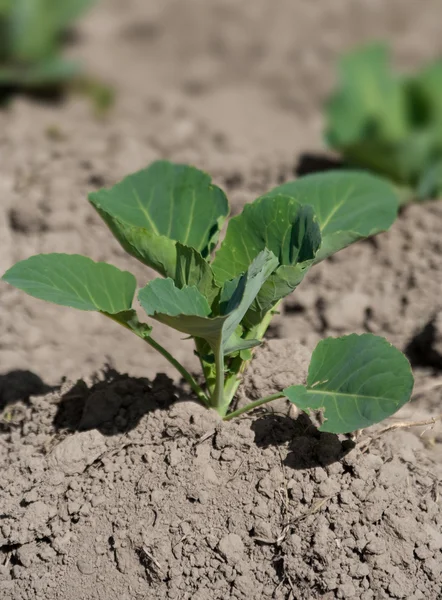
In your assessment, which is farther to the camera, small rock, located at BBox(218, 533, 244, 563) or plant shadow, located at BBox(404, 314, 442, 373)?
plant shadow, located at BBox(404, 314, 442, 373)

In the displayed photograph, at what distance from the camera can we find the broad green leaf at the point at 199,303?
154 centimetres

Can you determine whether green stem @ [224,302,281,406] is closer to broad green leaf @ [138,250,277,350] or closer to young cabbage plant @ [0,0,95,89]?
broad green leaf @ [138,250,277,350]

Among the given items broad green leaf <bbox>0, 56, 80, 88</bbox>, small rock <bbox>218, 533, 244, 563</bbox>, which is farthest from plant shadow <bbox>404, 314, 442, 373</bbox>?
broad green leaf <bbox>0, 56, 80, 88</bbox>

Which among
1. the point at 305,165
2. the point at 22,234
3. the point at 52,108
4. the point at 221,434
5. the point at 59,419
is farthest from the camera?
the point at 52,108

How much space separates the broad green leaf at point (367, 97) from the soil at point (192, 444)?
21 cm

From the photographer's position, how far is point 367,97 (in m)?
3.18

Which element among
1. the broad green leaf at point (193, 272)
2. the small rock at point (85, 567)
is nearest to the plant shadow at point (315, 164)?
the broad green leaf at point (193, 272)

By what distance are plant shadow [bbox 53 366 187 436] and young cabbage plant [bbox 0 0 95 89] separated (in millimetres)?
2053

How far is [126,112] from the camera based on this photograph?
143 inches

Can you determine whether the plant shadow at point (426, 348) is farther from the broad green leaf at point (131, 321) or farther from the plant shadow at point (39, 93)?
the plant shadow at point (39, 93)

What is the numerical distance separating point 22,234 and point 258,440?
1264mm

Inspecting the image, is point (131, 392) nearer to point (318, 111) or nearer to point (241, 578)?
point (241, 578)

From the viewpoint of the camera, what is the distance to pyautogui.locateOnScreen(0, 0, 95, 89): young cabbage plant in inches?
141

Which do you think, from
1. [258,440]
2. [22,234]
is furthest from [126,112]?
[258,440]
